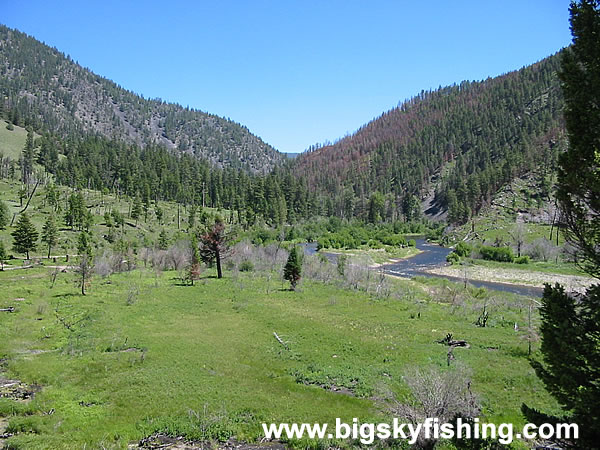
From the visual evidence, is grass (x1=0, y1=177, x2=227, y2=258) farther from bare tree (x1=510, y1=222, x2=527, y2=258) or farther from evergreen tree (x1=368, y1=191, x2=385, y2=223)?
bare tree (x1=510, y1=222, x2=527, y2=258)

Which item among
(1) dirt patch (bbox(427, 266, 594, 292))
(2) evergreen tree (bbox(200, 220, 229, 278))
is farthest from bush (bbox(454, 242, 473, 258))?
(2) evergreen tree (bbox(200, 220, 229, 278))

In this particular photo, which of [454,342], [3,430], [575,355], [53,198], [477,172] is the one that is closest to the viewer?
[575,355]

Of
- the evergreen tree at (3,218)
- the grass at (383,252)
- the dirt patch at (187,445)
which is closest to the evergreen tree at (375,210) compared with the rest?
the grass at (383,252)

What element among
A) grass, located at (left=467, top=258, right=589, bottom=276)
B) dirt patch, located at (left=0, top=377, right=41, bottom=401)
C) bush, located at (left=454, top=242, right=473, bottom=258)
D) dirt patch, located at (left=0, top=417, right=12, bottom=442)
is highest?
bush, located at (left=454, top=242, right=473, bottom=258)

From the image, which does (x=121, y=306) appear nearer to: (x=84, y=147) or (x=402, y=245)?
(x=402, y=245)

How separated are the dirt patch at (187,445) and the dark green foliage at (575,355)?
9.92 meters

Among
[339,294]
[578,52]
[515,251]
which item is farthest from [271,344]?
[515,251]

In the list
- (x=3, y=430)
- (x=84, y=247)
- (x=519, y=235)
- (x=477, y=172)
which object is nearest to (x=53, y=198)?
(x=84, y=247)

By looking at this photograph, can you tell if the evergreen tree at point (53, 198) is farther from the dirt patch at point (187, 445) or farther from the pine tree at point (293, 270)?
the dirt patch at point (187, 445)

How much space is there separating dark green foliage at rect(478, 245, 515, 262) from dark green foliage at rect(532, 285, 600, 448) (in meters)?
75.3

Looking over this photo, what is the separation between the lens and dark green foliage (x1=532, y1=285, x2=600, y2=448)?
753 centimetres

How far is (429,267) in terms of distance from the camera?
236 ft

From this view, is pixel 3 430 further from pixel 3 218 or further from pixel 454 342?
pixel 3 218

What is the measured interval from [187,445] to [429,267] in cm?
6458
